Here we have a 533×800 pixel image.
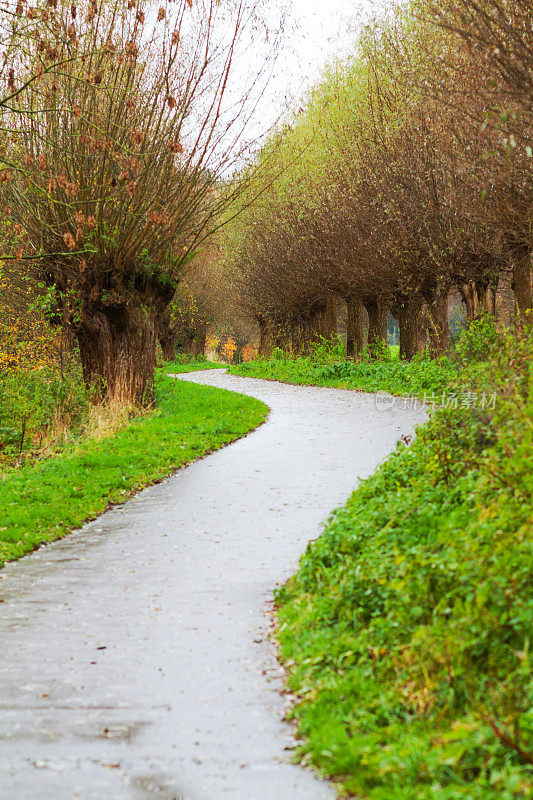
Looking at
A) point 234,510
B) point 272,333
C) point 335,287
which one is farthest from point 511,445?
point 272,333

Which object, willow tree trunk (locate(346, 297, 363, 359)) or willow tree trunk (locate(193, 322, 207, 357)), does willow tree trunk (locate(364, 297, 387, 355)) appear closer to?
willow tree trunk (locate(346, 297, 363, 359))

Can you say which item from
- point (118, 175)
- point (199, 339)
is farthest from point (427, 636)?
point (199, 339)

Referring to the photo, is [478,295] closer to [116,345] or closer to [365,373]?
[365,373]

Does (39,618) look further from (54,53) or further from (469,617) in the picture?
(54,53)

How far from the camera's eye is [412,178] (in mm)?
21094

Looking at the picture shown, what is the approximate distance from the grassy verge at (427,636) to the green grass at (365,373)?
10156 millimetres

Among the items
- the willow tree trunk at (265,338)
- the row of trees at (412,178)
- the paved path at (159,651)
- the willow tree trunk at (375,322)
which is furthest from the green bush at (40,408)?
the willow tree trunk at (265,338)

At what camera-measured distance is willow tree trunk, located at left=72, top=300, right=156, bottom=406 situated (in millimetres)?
18781

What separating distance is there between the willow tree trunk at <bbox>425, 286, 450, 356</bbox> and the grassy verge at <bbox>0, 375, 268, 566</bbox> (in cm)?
653

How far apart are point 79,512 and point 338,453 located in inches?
194

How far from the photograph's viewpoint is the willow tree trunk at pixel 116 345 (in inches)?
739

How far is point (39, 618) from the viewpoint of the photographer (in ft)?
20.7

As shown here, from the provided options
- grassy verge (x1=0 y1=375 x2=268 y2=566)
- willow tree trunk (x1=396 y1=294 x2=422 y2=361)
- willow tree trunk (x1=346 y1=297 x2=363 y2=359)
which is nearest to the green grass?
willow tree trunk (x1=396 y1=294 x2=422 y2=361)

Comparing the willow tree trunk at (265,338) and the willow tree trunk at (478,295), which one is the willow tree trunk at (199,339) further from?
the willow tree trunk at (478,295)
